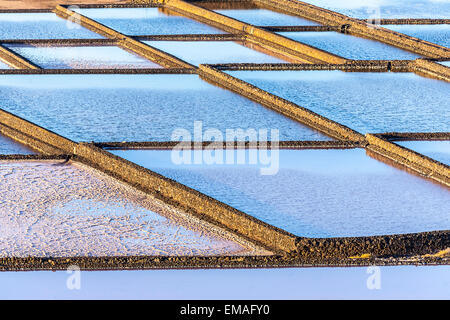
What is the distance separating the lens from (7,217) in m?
4.58

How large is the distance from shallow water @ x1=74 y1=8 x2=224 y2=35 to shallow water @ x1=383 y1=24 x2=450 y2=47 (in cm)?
209

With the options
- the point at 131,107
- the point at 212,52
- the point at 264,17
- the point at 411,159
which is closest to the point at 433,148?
the point at 411,159

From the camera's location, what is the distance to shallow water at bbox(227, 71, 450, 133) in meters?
6.35

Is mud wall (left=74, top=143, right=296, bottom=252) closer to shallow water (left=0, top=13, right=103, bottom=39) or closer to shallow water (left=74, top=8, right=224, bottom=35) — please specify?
shallow water (left=0, top=13, right=103, bottom=39)

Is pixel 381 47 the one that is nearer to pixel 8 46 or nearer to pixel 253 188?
pixel 8 46

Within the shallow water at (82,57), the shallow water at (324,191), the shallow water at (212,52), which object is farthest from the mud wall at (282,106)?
the shallow water at (82,57)

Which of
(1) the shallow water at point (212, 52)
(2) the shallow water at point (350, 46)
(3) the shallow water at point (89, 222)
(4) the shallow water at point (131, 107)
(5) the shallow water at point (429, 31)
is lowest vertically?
(3) the shallow water at point (89, 222)

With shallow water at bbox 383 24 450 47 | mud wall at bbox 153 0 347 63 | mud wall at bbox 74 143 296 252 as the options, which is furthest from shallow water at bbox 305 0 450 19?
mud wall at bbox 74 143 296 252

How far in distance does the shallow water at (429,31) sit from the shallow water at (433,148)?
3.70 meters

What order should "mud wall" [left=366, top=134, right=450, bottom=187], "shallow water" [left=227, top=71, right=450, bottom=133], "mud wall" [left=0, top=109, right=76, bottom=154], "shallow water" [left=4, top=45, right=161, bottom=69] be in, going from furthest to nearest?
"shallow water" [left=4, top=45, right=161, bottom=69] < "shallow water" [left=227, top=71, right=450, bottom=133] < "mud wall" [left=0, top=109, right=76, bottom=154] < "mud wall" [left=366, top=134, right=450, bottom=187]

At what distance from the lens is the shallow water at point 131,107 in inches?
241

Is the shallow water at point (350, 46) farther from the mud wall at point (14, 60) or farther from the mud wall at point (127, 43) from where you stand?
the mud wall at point (14, 60)

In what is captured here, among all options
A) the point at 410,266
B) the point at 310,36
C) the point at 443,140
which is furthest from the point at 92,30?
the point at 410,266

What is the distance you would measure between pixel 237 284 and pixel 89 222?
1018 mm
